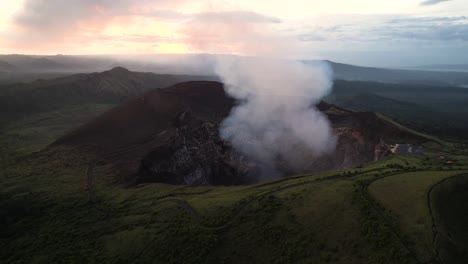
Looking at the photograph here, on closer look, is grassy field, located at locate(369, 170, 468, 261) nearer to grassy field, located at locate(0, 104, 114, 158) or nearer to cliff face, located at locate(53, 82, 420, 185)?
cliff face, located at locate(53, 82, 420, 185)

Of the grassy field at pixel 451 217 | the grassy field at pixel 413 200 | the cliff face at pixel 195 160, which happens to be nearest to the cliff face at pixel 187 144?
the cliff face at pixel 195 160

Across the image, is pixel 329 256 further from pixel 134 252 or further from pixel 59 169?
pixel 59 169

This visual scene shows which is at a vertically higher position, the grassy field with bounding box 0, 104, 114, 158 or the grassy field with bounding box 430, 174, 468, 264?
the grassy field with bounding box 430, 174, 468, 264

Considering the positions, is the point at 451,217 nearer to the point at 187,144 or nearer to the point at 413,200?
the point at 413,200

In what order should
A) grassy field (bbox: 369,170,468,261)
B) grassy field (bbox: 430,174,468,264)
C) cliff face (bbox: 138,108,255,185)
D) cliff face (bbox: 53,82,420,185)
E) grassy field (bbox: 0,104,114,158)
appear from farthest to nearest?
grassy field (bbox: 0,104,114,158) < cliff face (bbox: 53,82,420,185) < cliff face (bbox: 138,108,255,185) < grassy field (bbox: 369,170,468,261) < grassy field (bbox: 430,174,468,264)

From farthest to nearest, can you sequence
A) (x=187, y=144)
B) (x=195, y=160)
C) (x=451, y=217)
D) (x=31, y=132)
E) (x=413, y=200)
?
1. (x=31, y=132)
2. (x=187, y=144)
3. (x=195, y=160)
4. (x=413, y=200)
5. (x=451, y=217)

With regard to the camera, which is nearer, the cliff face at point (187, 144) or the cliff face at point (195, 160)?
the cliff face at point (195, 160)

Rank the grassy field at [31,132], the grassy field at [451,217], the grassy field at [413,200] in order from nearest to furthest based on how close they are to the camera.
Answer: the grassy field at [451,217]
the grassy field at [413,200]
the grassy field at [31,132]

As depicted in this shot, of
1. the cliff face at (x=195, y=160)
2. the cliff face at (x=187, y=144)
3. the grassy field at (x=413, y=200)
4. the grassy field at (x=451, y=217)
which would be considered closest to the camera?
the grassy field at (x=451, y=217)

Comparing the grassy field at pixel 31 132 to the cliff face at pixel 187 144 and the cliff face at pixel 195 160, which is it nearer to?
the cliff face at pixel 187 144

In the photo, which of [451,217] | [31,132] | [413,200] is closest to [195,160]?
[413,200]

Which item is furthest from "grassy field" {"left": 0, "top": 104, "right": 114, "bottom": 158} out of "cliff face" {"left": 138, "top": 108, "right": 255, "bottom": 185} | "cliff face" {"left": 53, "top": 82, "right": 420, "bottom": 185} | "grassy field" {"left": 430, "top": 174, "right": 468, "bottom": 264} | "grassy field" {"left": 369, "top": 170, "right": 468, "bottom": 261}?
"grassy field" {"left": 430, "top": 174, "right": 468, "bottom": 264}

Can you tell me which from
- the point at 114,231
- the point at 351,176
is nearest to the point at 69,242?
the point at 114,231
